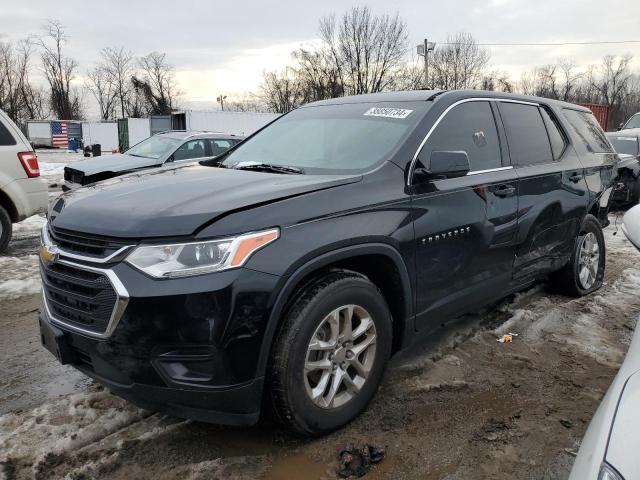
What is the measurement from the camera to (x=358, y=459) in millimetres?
2580

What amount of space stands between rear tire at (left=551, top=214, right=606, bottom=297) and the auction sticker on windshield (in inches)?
93.9

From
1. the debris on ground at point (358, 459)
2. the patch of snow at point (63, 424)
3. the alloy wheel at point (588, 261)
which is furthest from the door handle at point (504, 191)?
the patch of snow at point (63, 424)

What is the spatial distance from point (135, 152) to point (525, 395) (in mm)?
8999

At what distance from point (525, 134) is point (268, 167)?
217 centimetres

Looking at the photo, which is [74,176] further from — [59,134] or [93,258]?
[59,134]

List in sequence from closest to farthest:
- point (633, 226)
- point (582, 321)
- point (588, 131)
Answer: point (633, 226) < point (582, 321) < point (588, 131)

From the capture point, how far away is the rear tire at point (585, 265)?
4.80 metres

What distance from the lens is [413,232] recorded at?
9.62ft

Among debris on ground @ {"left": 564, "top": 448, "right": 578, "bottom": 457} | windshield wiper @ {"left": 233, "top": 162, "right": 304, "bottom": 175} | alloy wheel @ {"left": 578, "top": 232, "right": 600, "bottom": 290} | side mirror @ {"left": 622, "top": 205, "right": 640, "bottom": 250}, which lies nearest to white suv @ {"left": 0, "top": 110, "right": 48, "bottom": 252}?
windshield wiper @ {"left": 233, "top": 162, "right": 304, "bottom": 175}

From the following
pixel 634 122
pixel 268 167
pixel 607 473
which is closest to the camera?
pixel 607 473

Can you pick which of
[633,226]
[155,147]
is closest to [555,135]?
[633,226]

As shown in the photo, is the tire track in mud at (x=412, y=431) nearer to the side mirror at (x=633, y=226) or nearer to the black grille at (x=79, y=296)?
the black grille at (x=79, y=296)

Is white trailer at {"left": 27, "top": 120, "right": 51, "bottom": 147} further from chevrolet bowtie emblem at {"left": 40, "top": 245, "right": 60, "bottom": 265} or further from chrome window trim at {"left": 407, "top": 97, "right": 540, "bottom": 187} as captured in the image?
chrome window trim at {"left": 407, "top": 97, "right": 540, "bottom": 187}

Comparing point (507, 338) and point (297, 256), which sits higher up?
point (297, 256)
